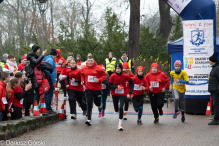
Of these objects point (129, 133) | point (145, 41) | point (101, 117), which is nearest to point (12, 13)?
point (145, 41)

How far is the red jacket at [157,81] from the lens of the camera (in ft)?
34.6

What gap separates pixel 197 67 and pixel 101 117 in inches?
145

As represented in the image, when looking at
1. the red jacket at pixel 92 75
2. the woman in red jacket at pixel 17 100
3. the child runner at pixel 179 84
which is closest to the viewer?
the woman in red jacket at pixel 17 100

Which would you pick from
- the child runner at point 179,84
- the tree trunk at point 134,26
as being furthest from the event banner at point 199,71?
the tree trunk at point 134,26

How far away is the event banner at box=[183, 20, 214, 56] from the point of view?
1205 centimetres

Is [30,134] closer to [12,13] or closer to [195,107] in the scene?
[195,107]

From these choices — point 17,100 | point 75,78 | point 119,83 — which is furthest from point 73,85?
point 17,100

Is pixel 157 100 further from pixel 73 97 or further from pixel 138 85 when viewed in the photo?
pixel 73 97

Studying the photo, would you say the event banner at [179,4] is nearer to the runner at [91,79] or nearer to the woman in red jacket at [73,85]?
the runner at [91,79]

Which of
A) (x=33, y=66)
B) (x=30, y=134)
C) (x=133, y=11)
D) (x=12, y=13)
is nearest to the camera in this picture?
(x=30, y=134)

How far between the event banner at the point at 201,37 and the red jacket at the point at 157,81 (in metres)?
2.11

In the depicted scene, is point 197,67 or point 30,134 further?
point 197,67

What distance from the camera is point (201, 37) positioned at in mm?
12070

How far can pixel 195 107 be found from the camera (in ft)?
40.3
